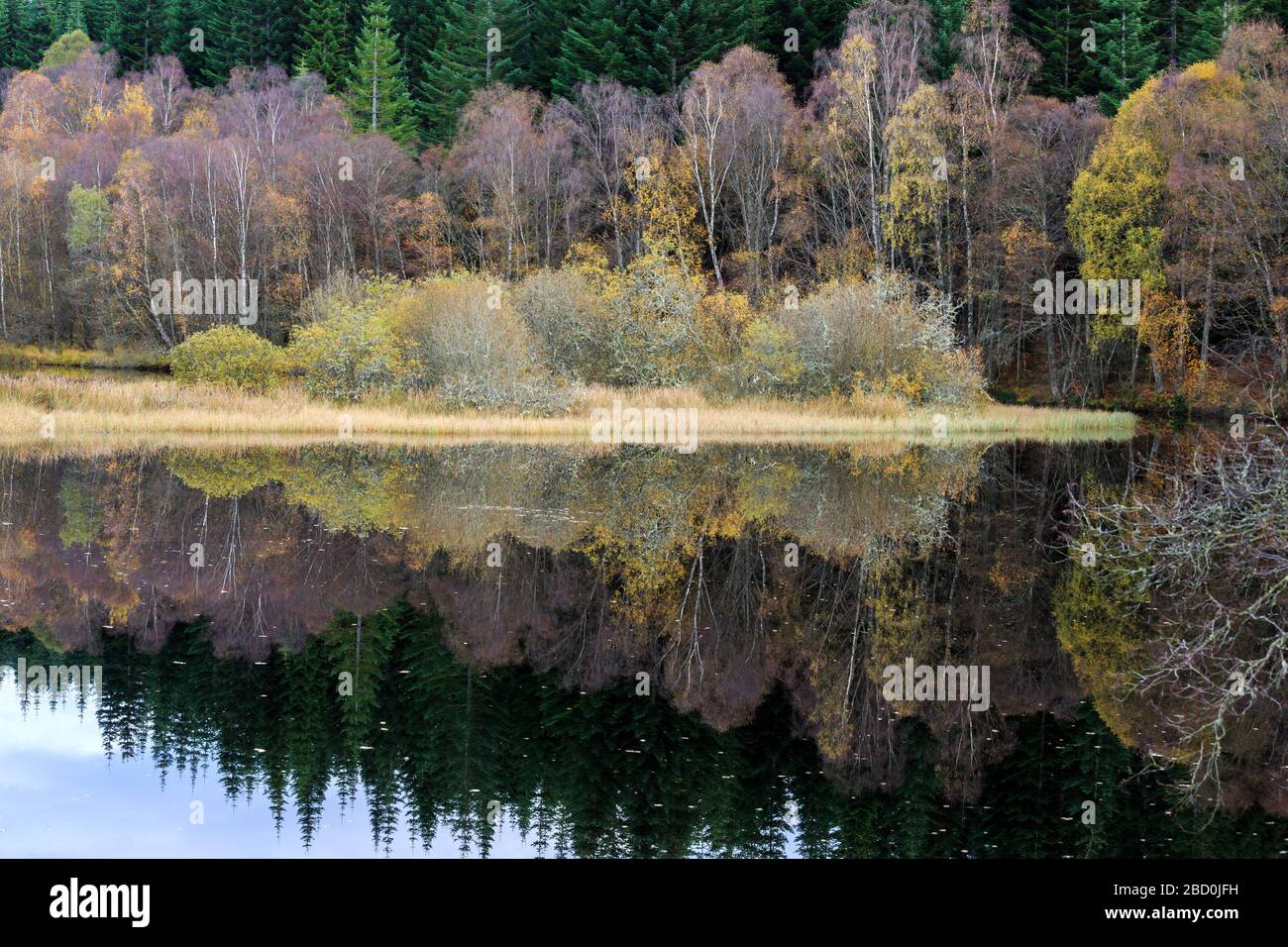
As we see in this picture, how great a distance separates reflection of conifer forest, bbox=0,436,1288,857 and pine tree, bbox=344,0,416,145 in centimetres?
4082

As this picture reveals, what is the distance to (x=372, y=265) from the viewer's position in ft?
181

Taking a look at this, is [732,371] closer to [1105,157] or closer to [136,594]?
[1105,157]

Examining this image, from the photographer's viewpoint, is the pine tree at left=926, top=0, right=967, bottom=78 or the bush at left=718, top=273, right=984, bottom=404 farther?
the pine tree at left=926, top=0, right=967, bottom=78

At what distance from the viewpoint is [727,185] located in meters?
50.8

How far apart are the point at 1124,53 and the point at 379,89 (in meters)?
34.1

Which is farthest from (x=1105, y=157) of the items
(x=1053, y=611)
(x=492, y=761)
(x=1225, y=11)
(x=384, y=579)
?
(x=492, y=761)

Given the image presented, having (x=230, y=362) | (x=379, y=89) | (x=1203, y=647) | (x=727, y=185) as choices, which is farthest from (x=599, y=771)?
(x=379, y=89)

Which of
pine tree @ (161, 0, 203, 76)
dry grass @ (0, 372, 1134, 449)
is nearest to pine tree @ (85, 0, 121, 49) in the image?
pine tree @ (161, 0, 203, 76)

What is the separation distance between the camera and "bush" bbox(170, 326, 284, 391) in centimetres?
3734

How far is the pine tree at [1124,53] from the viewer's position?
4772 centimetres

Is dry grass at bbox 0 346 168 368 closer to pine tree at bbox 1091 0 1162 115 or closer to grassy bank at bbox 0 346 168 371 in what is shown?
grassy bank at bbox 0 346 168 371

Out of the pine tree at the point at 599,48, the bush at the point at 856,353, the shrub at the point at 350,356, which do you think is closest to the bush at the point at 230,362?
the shrub at the point at 350,356
